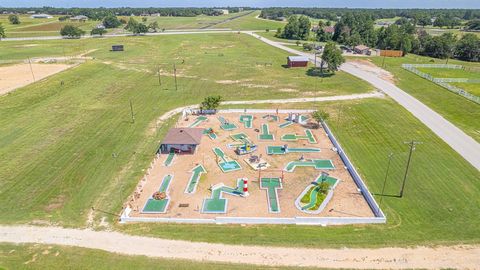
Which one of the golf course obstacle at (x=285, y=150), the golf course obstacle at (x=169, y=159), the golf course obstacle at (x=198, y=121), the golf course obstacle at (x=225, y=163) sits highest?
the golf course obstacle at (x=198, y=121)

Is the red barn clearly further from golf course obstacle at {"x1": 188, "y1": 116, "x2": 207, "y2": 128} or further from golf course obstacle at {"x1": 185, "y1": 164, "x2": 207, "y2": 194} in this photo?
golf course obstacle at {"x1": 185, "y1": 164, "x2": 207, "y2": 194}

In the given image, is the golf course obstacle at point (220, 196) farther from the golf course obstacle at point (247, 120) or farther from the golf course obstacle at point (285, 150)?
the golf course obstacle at point (247, 120)

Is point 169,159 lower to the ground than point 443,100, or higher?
lower

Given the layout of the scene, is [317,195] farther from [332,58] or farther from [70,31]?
[70,31]

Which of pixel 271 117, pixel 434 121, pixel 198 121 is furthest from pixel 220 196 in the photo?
pixel 434 121

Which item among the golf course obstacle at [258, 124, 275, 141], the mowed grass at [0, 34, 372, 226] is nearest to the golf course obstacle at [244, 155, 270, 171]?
the golf course obstacle at [258, 124, 275, 141]

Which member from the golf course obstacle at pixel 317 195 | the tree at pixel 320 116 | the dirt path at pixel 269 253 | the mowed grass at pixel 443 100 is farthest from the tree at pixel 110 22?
the golf course obstacle at pixel 317 195

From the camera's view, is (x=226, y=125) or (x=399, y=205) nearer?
(x=399, y=205)

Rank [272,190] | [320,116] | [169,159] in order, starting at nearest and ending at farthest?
[272,190]
[169,159]
[320,116]
